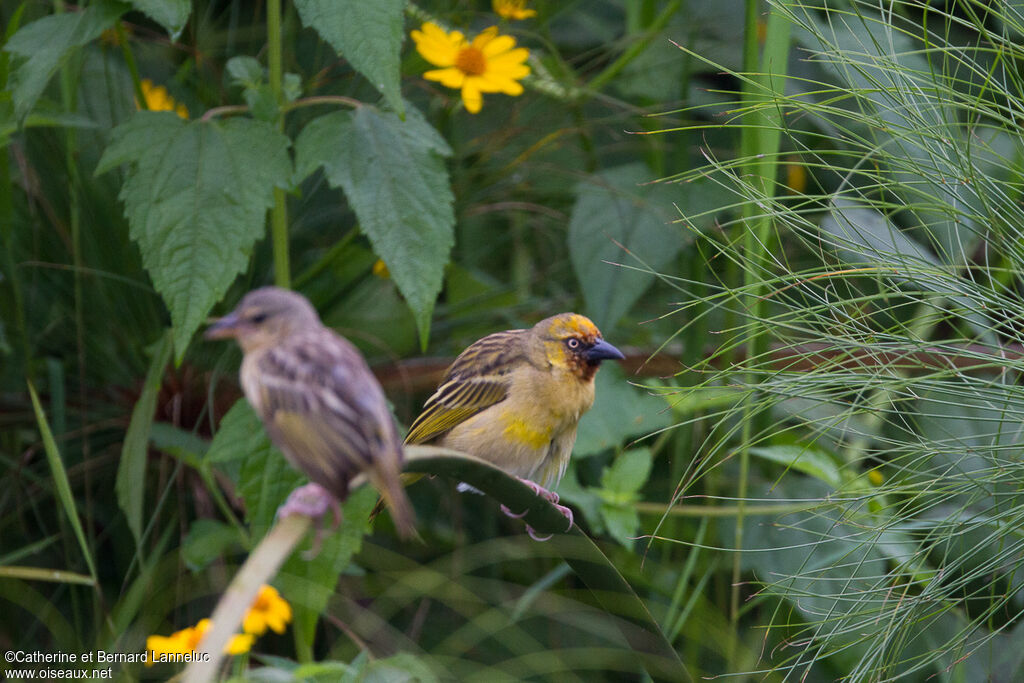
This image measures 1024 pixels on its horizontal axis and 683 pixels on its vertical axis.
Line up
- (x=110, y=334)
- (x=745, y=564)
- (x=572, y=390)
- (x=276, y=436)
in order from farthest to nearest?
(x=110, y=334) < (x=745, y=564) < (x=572, y=390) < (x=276, y=436)

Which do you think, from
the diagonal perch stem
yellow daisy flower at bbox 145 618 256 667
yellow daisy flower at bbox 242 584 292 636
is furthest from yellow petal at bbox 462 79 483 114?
the diagonal perch stem

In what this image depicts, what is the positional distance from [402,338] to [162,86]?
1.06m

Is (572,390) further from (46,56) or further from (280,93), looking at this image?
(46,56)

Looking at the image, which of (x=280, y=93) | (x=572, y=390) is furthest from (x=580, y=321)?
(x=280, y=93)

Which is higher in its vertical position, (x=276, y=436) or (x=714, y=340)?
(x=276, y=436)

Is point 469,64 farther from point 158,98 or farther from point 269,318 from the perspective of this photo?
point 269,318

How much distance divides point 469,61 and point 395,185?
2.76 feet

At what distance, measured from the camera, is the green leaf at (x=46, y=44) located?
1.83m

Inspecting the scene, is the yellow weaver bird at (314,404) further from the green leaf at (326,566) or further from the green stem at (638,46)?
the green stem at (638,46)

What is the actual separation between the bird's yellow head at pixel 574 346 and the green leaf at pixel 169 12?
2.87 feet

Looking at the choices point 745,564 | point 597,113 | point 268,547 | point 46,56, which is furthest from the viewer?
point 597,113

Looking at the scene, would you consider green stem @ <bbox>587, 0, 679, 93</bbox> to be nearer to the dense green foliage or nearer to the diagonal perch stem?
the dense green foliage

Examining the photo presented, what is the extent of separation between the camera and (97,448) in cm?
277

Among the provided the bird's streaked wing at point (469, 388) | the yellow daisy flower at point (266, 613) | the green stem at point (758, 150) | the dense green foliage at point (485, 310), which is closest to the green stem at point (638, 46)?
the dense green foliage at point (485, 310)
